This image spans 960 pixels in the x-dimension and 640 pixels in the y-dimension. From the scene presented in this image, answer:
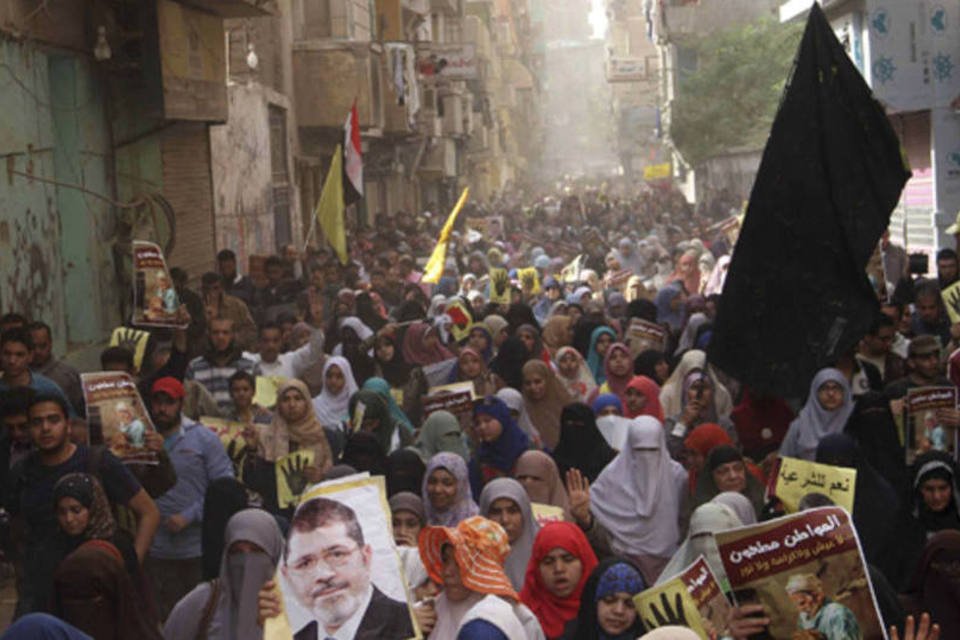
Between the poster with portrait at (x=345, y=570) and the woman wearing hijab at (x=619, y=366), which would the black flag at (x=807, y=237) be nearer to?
the woman wearing hijab at (x=619, y=366)

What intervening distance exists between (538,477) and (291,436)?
155 centimetres

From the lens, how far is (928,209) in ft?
65.5

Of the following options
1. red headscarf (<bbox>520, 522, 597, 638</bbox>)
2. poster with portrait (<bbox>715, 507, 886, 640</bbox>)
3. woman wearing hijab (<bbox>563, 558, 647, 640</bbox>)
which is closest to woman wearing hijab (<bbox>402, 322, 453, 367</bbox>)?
red headscarf (<bbox>520, 522, 597, 638</bbox>)

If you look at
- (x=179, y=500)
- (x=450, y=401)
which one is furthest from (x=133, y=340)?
(x=179, y=500)

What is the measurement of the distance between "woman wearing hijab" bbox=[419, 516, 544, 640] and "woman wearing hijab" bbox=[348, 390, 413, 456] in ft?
11.6

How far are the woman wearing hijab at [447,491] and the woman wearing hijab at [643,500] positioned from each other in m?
0.77

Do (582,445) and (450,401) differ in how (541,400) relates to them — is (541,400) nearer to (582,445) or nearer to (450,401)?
(450,401)

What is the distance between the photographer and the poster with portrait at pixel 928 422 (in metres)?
7.17

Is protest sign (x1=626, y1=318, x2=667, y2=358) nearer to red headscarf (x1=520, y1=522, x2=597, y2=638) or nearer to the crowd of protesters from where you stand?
the crowd of protesters

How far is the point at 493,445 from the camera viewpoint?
785cm

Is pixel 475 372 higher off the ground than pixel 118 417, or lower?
lower

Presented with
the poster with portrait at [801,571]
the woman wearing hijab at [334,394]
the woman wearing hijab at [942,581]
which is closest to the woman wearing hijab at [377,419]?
the woman wearing hijab at [334,394]

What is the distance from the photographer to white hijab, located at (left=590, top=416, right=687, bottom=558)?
22.7 feet

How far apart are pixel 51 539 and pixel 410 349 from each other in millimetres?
5544
